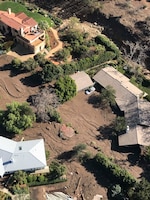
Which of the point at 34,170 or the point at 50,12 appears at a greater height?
the point at 50,12

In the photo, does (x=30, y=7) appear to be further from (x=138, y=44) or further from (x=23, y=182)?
(x=23, y=182)

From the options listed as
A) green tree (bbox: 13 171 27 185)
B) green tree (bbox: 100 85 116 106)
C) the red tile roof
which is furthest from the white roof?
green tree (bbox: 13 171 27 185)

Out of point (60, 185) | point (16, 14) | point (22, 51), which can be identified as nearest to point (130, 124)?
point (60, 185)

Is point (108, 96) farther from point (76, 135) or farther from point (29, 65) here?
point (29, 65)

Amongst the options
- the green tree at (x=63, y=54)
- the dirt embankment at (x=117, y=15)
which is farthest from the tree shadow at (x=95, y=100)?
the dirt embankment at (x=117, y=15)

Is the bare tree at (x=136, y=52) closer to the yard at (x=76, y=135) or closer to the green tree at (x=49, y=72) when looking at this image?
the yard at (x=76, y=135)

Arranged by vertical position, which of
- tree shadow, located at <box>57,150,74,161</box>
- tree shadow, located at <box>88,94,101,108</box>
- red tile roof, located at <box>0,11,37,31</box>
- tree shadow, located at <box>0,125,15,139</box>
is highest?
red tile roof, located at <box>0,11,37,31</box>

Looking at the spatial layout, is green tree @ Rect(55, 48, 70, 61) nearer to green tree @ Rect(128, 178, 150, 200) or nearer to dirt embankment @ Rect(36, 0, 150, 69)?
dirt embankment @ Rect(36, 0, 150, 69)
